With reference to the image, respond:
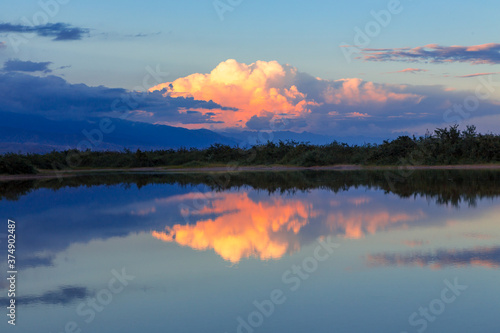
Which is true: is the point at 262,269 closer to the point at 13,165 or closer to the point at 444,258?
the point at 444,258

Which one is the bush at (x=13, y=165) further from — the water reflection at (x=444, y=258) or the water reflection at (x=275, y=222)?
the water reflection at (x=444, y=258)

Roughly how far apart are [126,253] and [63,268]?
1.46m

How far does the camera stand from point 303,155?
5147 centimetres

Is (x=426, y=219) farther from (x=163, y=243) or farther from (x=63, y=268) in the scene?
(x=63, y=268)

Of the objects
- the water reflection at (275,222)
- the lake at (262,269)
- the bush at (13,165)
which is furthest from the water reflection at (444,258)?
the bush at (13,165)

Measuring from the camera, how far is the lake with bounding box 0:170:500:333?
6480 mm

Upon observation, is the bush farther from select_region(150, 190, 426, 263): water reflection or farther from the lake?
the lake

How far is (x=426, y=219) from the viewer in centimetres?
1382

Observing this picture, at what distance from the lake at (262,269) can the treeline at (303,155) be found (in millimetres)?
28951

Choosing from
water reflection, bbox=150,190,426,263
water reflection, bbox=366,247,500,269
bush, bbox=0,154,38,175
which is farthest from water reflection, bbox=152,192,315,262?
bush, bbox=0,154,38,175

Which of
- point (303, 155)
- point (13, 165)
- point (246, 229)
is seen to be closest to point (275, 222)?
point (246, 229)

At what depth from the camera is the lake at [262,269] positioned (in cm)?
648

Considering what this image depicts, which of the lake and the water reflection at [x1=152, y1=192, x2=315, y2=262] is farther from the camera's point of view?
the water reflection at [x1=152, y1=192, x2=315, y2=262]

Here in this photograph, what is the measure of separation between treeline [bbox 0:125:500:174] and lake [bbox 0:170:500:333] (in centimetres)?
2895
